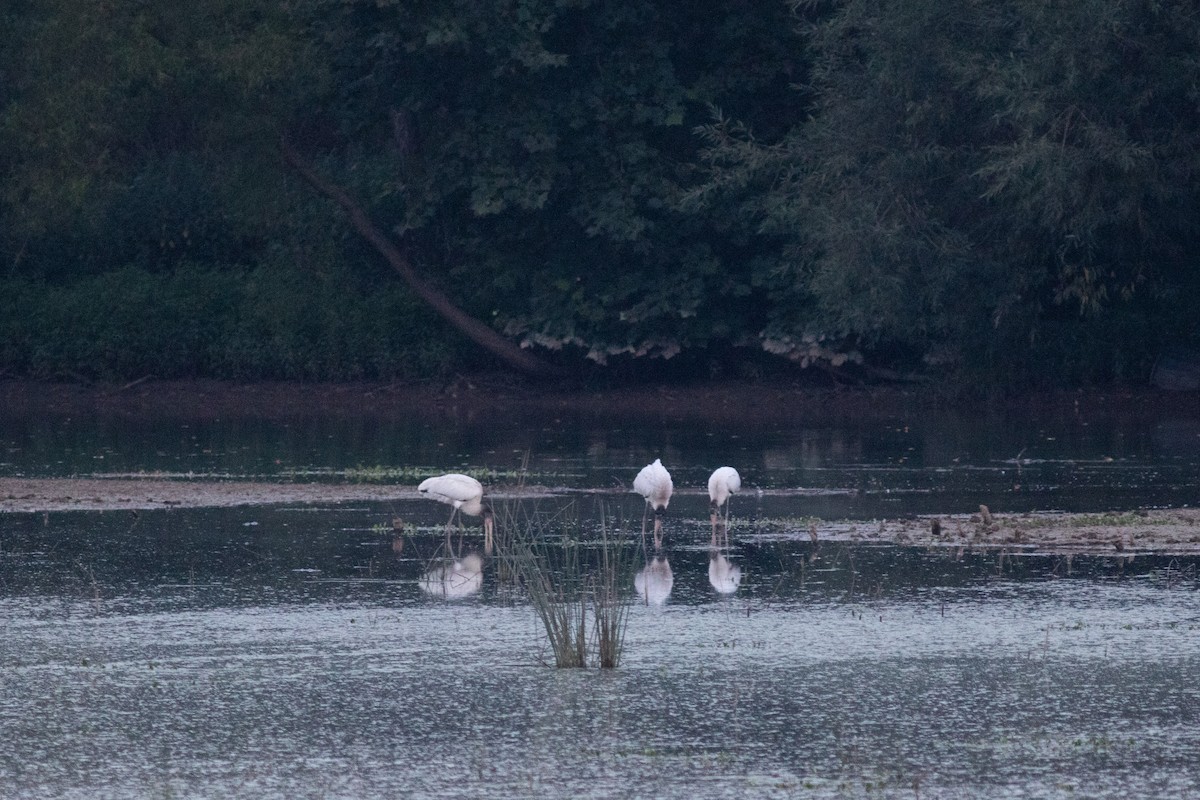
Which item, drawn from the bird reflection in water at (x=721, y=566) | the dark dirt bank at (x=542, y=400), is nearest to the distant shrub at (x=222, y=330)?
the dark dirt bank at (x=542, y=400)

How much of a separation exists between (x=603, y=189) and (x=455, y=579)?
2004 cm

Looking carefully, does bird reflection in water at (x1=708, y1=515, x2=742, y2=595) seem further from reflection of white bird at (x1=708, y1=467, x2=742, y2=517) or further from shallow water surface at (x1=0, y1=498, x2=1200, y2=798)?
reflection of white bird at (x1=708, y1=467, x2=742, y2=517)

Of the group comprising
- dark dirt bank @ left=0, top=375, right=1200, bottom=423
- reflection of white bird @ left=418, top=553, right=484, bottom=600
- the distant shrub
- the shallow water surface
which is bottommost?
the shallow water surface

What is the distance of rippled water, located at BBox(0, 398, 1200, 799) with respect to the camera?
7.47 meters

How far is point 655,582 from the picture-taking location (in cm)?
1236

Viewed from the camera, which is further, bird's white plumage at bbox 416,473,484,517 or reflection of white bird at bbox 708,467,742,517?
reflection of white bird at bbox 708,467,742,517

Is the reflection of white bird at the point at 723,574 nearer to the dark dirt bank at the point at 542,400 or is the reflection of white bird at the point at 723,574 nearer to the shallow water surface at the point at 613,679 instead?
the shallow water surface at the point at 613,679

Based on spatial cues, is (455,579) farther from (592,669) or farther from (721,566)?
(592,669)

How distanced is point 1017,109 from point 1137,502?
8716 mm

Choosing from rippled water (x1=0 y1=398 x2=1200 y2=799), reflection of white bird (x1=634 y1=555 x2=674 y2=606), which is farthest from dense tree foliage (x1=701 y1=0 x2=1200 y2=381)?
reflection of white bird (x1=634 y1=555 x2=674 y2=606)

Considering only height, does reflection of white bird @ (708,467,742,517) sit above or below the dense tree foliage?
below

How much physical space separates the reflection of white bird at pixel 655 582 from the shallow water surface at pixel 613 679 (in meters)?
0.05

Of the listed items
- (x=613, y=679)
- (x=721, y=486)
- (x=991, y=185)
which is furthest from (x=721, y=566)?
(x=991, y=185)

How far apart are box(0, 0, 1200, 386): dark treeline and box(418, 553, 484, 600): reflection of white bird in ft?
41.4
